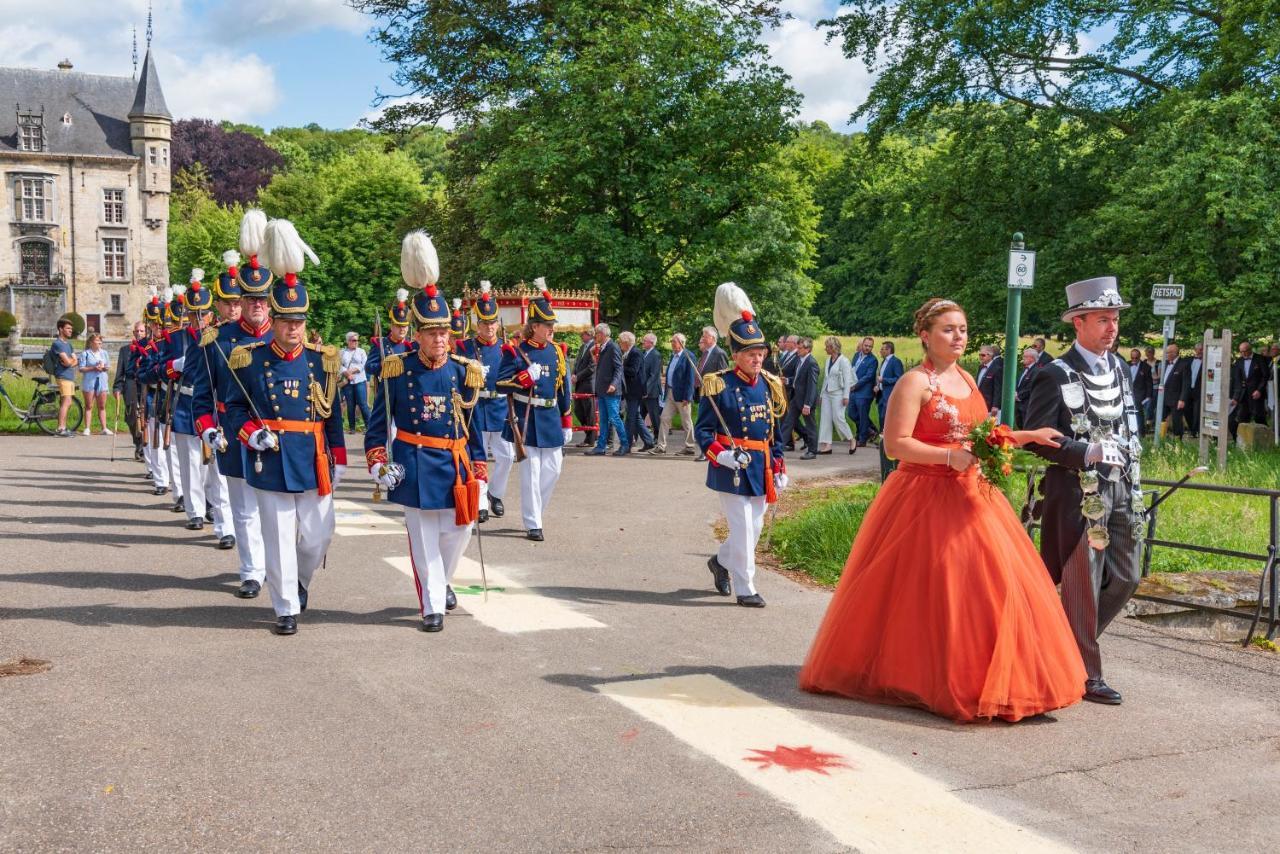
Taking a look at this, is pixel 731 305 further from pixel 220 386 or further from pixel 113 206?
pixel 113 206

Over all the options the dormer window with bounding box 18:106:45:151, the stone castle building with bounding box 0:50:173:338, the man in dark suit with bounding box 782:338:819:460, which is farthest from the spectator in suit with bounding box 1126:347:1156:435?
the dormer window with bounding box 18:106:45:151

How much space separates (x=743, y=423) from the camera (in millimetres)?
9680

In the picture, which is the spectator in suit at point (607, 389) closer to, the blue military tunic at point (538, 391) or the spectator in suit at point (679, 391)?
the spectator in suit at point (679, 391)

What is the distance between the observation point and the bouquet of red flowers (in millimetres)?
6551

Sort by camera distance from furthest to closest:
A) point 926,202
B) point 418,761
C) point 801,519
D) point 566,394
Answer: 1. point 926,202
2. point 566,394
3. point 801,519
4. point 418,761

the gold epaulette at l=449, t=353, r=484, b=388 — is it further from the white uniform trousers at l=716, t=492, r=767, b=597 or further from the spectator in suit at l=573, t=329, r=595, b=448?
the spectator in suit at l=573, t=329, r=595, b=448

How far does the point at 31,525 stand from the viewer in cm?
1288

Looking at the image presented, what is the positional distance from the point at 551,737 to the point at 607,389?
1615 centimetres

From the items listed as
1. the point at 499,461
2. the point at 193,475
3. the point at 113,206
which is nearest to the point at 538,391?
the point at 499,461

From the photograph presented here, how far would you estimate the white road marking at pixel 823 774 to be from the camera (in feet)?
16.3

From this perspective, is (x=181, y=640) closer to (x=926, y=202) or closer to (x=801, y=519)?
(x=801, y=519)

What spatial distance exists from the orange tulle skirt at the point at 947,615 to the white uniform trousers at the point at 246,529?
4534 mm

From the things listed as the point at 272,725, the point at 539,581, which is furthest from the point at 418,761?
the point at 539,581

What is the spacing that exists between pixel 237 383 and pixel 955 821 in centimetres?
567
